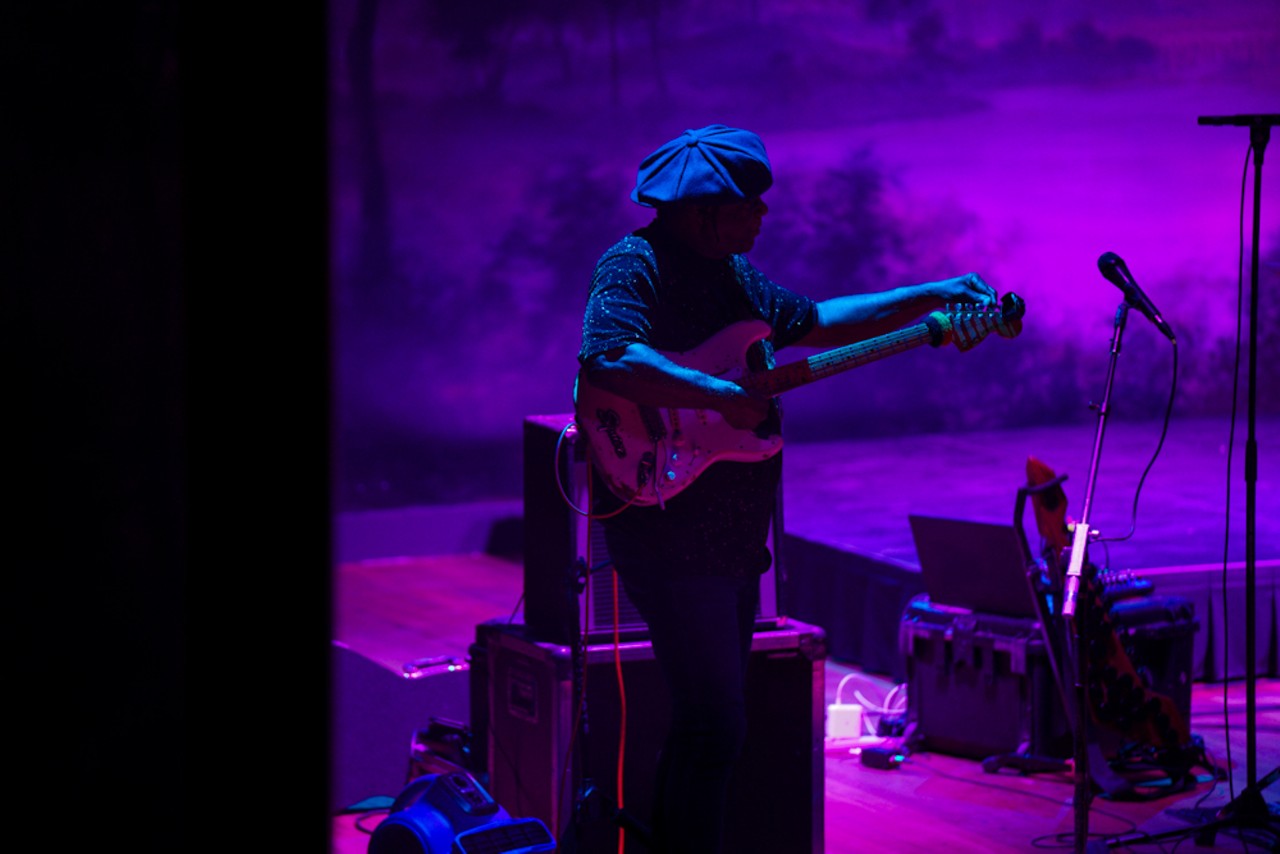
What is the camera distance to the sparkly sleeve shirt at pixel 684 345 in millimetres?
2662

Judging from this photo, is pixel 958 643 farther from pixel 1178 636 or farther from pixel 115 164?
pixel 115 164

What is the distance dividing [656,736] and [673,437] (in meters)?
0.95

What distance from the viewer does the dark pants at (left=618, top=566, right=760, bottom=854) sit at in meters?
2.65

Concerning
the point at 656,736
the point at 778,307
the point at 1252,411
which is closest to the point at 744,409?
the point at 778,307

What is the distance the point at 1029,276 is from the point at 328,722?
985 centimetres

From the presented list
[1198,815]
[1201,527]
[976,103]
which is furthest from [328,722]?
[976,103]

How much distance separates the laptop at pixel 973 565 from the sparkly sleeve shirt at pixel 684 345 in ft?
5.79

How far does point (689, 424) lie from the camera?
273 cm

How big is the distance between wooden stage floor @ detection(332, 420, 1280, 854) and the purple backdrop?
51 cm

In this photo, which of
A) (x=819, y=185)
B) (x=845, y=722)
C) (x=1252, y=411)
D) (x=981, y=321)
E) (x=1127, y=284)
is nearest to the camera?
(x=981, y=321)

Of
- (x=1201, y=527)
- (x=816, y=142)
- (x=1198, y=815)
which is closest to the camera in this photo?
(x=1198, y=815)

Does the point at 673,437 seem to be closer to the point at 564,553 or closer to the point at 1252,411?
the point at 564,553

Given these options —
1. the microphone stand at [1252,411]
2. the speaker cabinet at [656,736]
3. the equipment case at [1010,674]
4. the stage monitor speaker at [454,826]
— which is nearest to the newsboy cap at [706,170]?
the speaker cabinet at [656,736]

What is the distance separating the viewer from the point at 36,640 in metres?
0.86
